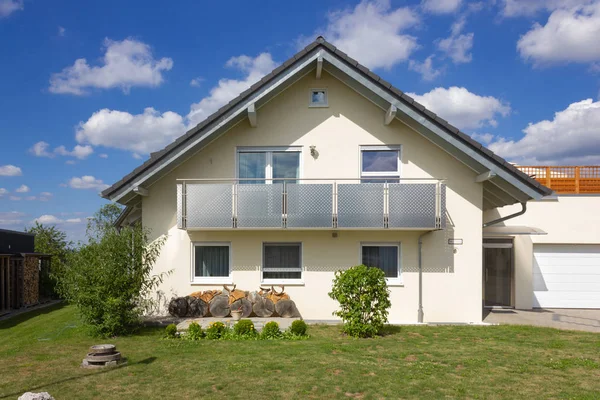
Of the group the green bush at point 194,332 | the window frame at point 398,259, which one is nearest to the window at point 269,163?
the window frame at point 398,259

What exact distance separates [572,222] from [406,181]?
762 cm

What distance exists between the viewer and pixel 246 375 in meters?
7.35

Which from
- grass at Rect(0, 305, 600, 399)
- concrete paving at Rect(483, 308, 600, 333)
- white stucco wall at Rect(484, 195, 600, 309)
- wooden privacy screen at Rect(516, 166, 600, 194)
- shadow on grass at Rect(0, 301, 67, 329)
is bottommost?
shadow on grass at Rect(0, 301, 67, 329)

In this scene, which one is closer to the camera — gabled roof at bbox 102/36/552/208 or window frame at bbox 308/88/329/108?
gabled roof at bbox 102/36/552/208

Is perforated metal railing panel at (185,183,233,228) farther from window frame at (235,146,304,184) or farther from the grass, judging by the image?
the grass

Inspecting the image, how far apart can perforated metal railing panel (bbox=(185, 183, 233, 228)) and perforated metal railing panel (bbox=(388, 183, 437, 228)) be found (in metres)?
4.41

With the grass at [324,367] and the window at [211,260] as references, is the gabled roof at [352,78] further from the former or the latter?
the grass at [324,367]

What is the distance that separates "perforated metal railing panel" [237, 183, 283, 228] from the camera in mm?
11828

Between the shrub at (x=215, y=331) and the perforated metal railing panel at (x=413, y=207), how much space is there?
16.6ft

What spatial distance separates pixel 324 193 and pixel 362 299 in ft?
10.2

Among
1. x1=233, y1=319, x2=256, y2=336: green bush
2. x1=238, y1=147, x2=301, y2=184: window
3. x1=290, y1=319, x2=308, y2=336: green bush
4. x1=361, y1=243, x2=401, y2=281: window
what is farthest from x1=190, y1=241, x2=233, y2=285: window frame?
x1=361, y1=243, x2=401, y2=281: window

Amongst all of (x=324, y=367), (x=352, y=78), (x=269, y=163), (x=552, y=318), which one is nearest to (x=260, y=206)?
(x=269, y=163)

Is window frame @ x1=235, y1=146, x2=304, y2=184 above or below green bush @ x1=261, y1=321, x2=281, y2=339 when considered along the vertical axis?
above

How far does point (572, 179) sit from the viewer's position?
655 inches
